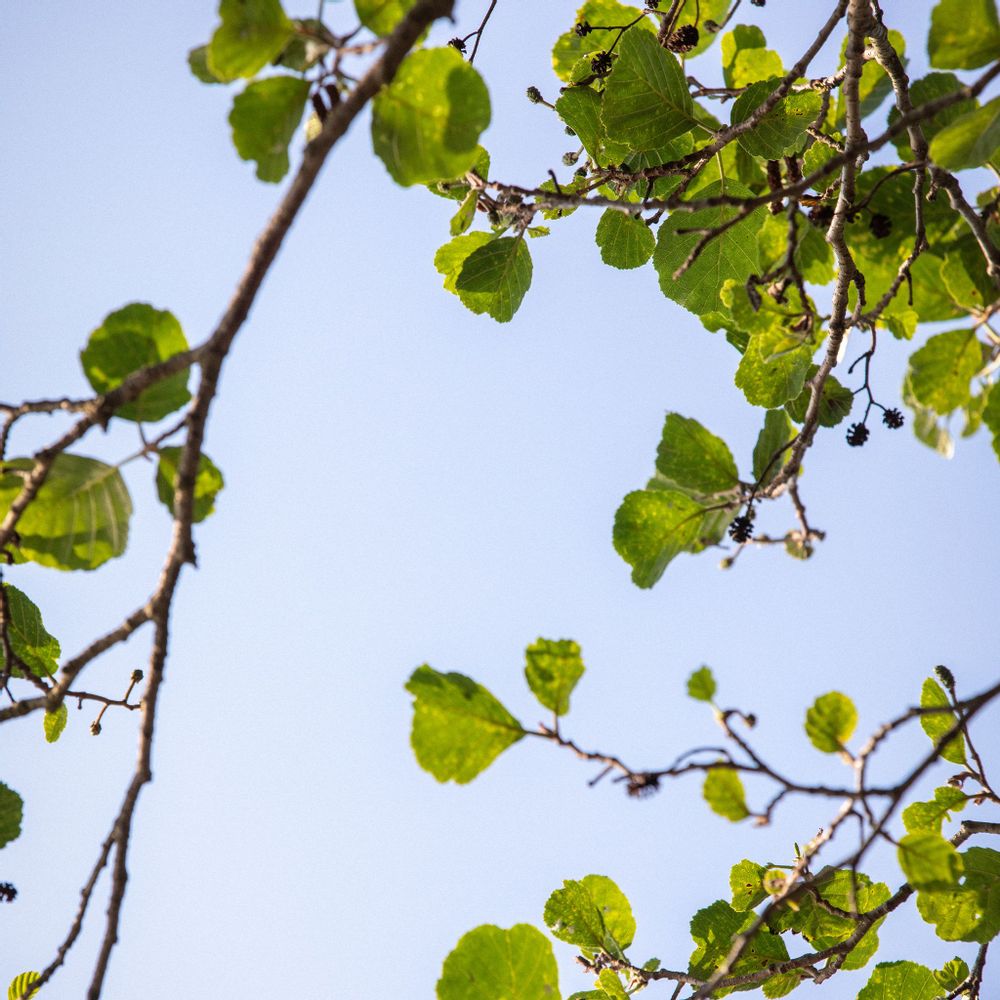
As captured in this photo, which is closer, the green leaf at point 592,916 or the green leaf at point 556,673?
the green leaf at point 556,673

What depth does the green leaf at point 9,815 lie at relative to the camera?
6.57 feet

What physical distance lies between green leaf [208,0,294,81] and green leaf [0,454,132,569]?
0.76 meters

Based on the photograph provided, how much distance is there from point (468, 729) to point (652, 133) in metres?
1.82

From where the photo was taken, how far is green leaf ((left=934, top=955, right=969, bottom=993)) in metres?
2.68

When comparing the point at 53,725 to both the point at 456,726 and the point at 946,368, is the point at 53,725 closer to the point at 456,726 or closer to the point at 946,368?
the point at 456,726

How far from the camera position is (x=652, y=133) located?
2.46 metres

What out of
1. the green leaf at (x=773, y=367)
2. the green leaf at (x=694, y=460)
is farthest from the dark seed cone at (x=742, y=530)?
the green leaf at (x=773, y=367)

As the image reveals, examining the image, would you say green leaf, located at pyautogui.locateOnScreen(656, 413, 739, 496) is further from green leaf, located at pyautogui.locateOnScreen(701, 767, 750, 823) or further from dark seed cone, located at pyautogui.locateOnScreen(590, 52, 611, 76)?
dark seed cone, located at pyautogui.locateOnScreen(590, 52, 611, 76)

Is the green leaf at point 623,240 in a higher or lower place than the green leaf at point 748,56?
lower

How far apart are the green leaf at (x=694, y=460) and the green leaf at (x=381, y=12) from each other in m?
1.25

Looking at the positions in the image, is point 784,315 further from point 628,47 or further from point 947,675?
point 947,675

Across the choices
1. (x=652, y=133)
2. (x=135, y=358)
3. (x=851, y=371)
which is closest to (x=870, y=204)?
(x=851, y=371)

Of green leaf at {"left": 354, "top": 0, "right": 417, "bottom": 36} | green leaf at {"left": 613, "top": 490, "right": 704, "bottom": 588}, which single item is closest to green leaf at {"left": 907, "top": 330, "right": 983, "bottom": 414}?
green leaf at {"left": 613, "top": 490, "right": 704, "bottom": 588}

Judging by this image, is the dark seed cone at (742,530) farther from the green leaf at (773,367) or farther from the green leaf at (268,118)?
the green leaf at (268,118)
